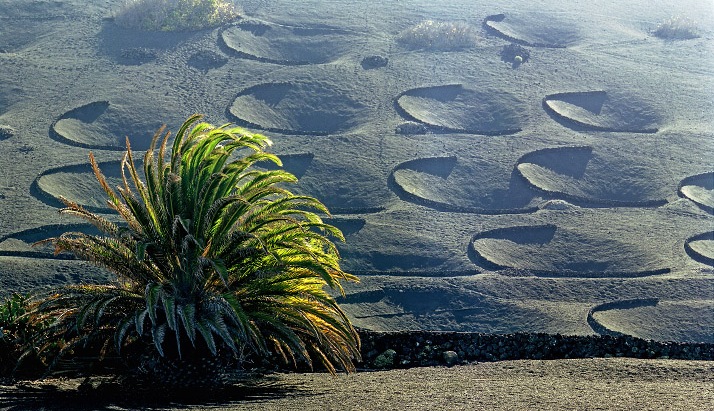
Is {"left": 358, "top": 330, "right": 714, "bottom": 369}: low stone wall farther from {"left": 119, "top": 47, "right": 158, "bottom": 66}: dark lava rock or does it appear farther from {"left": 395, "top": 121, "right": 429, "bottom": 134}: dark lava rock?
{"left": 119, "top": 47, "right": 158, "bottom": 66}: dark lava rock

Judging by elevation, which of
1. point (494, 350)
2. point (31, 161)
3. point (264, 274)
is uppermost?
point (264, 274)

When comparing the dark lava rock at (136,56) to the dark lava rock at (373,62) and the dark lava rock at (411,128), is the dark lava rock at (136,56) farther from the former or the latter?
the dark lava rock at (411,128)

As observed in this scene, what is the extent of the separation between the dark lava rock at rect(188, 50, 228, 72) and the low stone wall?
111 feet

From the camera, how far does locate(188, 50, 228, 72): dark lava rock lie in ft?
168

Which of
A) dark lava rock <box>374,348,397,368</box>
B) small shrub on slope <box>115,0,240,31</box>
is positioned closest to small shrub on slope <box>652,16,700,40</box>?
small shrub on slope <box>115,0,240,31</box>

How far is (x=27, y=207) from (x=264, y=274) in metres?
20.4

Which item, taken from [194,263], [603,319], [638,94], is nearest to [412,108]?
[638,94]

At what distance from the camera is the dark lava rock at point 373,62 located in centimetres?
5147

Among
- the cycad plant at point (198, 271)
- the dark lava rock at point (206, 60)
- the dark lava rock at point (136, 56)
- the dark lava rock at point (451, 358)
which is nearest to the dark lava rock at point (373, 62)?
the dark lava rock at point (206, 60)

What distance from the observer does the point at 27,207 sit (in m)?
34.1

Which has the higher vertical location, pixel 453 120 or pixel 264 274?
pixel 264 274

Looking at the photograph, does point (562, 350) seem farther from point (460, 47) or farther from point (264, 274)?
point (460, 47)

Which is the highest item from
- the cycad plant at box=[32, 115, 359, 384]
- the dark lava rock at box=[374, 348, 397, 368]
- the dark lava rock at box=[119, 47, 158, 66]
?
the cycad plant at box=[32, 115, 359, 384]

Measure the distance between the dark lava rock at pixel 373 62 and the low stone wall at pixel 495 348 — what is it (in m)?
33.3
